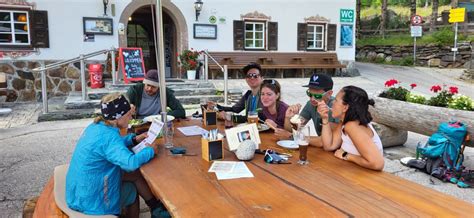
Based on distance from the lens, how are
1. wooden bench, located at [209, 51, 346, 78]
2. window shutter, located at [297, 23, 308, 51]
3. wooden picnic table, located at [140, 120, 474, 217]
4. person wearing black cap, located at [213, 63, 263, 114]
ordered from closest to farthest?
wooden picnic table, located at [140, 120, 474, 217] → person wearing black cap, located at [213, 63, 263, 114] → wooden bench, located at [209, 51, 346, 78] → window shutter, located at [297, 23, 308, 51]

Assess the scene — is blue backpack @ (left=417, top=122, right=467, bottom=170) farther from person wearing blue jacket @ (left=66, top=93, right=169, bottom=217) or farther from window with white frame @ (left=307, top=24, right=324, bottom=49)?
window with white frame @ (left=307, top=24, right=324, bottom=49)

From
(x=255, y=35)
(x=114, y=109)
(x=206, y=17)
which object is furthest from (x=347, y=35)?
(x=114, y=109)

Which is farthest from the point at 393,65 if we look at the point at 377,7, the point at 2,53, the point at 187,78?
the point at 2,53

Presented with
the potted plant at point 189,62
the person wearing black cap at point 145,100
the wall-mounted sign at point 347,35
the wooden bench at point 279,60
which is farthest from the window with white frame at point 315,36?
the person wearing black cap at point 145,100

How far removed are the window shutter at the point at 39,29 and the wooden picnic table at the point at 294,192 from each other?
8.91 metres

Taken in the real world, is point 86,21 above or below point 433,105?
above

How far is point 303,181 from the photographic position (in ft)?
6.15

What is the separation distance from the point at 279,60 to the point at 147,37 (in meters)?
4.76

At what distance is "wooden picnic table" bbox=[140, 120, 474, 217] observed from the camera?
1530 mm

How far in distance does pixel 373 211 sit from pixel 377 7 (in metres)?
31.6

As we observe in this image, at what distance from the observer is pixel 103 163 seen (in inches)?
85.6

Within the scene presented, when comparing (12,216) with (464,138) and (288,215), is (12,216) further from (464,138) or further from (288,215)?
(464,138)

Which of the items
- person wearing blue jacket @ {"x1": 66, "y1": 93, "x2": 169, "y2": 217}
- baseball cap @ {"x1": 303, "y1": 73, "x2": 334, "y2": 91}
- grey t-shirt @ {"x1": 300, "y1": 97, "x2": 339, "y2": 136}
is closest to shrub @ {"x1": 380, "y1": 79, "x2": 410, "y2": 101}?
grey t-shirt @ {"x1": 300, "y1": 97, "x2": 339, "y2": 136}

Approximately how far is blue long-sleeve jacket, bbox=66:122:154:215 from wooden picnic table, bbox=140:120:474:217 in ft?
0.49
